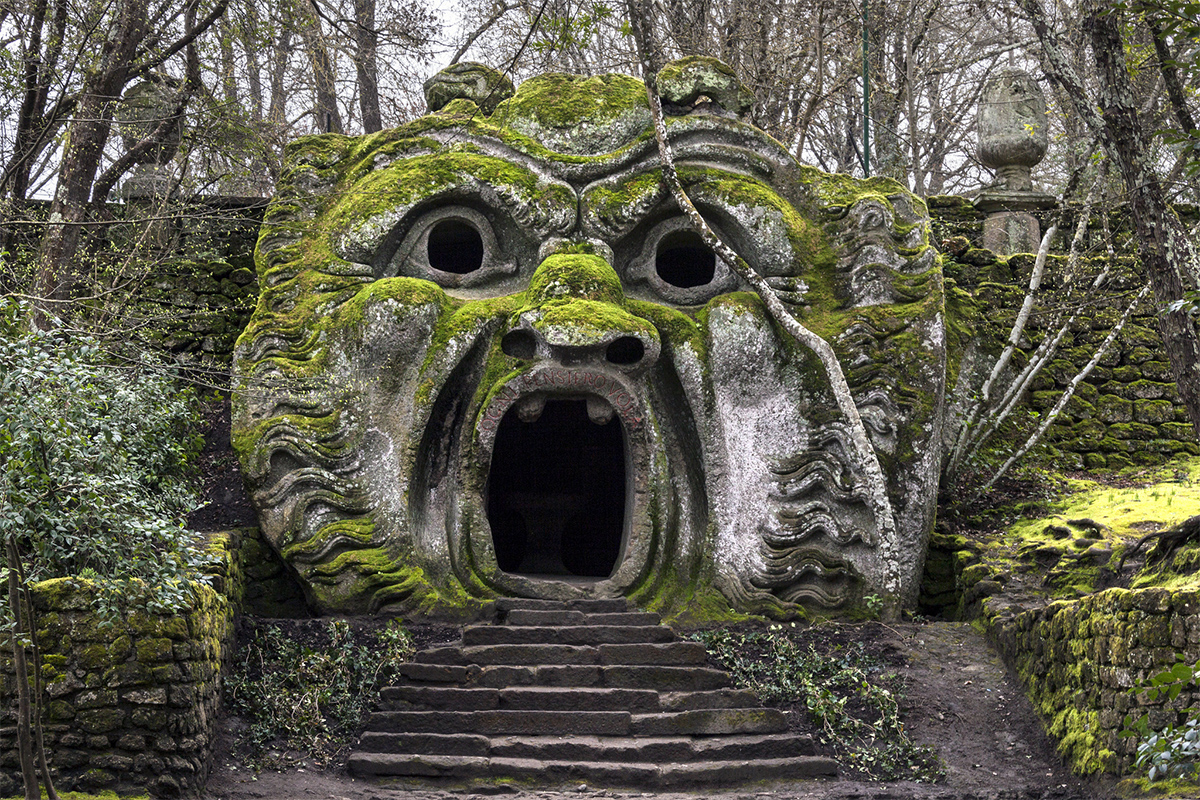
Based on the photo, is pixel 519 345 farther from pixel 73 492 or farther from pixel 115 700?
pixel 115 700

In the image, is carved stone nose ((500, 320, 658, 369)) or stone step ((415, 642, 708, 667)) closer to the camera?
stone step ((415, 642, 708, 667))

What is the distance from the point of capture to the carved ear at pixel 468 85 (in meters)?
9.62

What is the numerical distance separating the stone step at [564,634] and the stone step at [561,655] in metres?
0.09

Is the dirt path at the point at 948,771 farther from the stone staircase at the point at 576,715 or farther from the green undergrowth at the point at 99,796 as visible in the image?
the green undergrowth at the point at 99,796

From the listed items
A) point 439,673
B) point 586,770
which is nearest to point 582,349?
point 439,673

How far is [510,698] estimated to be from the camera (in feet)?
23.7

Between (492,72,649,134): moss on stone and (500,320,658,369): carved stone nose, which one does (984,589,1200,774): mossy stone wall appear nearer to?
(500,320,658,369): carved stone nose

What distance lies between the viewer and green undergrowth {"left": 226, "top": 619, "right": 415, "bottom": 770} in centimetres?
689

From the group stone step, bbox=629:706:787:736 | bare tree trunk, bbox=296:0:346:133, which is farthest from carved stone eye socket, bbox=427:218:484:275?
stone step, bbox=629:706:787:736

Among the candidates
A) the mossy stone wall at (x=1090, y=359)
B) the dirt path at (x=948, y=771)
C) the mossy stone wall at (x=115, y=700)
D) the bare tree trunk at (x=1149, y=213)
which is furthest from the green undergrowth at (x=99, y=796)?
the mossy stone wall at (x=1090, y=359)

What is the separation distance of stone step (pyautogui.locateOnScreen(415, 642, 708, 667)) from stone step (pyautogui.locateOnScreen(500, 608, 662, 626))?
31 centimetres

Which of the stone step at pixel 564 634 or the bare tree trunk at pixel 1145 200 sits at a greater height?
the bare tree trunk at pixel 1145 200

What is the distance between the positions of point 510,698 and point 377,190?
3924 mm

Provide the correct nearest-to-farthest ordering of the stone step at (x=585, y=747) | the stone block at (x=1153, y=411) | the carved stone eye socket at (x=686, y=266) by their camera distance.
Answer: the stone step at (x=585, y=747) < the carved stone eye socket at (x=686, y=266) < the stone block at (x=1153, y=411)
